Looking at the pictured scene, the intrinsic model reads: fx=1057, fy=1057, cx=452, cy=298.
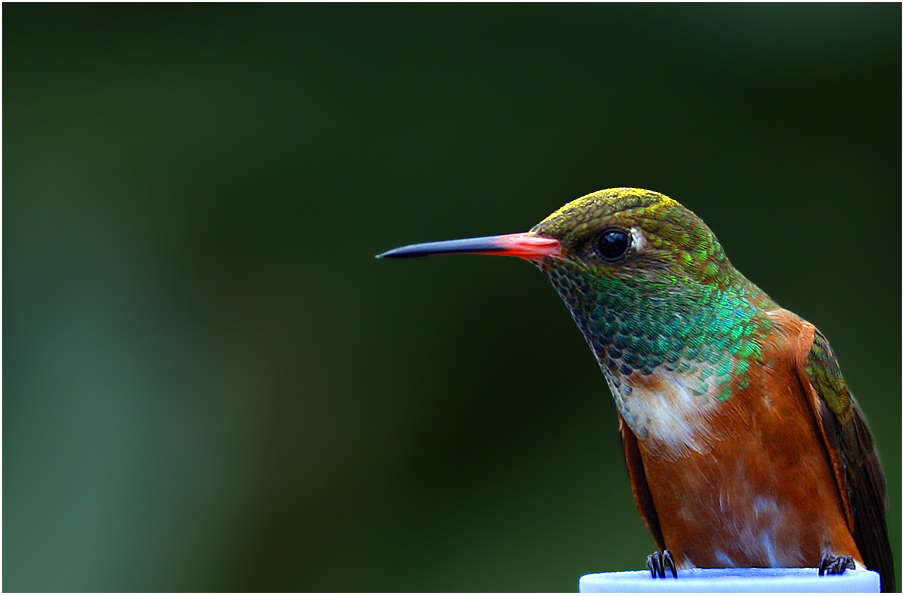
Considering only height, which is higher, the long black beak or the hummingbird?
the long black beak

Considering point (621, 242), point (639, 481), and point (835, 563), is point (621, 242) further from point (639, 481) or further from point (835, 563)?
point (835, 563)

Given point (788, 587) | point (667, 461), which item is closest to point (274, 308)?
point (667, 461)

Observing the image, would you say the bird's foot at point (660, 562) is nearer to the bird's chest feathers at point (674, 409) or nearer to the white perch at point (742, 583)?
the bird's chest feathers at point (674, 409)

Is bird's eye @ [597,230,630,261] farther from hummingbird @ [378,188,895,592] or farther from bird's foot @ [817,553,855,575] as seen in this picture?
bird's foot @ [817,553,855,575]

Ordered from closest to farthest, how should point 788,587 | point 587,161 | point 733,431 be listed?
point 788,587 < point 733,431 < point 587,161

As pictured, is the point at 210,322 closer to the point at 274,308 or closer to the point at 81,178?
the point at 274,308

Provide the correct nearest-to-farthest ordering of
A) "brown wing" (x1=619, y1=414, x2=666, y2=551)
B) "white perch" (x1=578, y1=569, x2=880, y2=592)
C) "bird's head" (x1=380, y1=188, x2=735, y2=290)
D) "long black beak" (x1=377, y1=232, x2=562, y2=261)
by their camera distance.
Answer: "white perch" (x1=578, y1=569, x2=880, y2=592) < "long black beak" (x1=377, y1=232, x2=562, y2=261) < "bird's head" (x1=380, y1=188, x2=735, y2=290) < "brown wing" (x1=619, y1=414, x2=666, y2=551)

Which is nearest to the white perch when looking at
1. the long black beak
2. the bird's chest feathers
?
the bird's chest feathers
